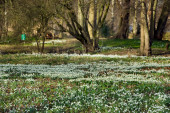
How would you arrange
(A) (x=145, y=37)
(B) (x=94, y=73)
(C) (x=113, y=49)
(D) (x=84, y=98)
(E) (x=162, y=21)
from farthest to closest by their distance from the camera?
(E) (x=162, y=21)
(C) (x=113, y=49)
(A) (x=145, y=37)
(B) (x=94, y=73)
(D) (x=84, y=98)

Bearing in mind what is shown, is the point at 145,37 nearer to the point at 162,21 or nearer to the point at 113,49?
the point at 113,49

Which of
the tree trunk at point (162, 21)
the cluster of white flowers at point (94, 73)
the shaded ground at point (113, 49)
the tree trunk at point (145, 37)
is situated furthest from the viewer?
the tree trunk at point (162, 21)

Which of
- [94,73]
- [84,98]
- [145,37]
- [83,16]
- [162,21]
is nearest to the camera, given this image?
[84,98]

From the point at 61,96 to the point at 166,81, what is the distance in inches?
199

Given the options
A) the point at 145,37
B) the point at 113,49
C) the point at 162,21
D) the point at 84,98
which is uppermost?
the point at 162,21

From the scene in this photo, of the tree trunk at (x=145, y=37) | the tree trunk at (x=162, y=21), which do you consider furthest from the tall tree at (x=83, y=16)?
the tree trunk at (x=162, y=21)

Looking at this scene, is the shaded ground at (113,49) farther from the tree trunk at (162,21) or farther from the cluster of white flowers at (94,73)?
the cluster of white flowers at (94,73)

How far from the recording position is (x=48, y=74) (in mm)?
13906

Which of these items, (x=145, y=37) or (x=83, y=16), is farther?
(x=83, y=16)

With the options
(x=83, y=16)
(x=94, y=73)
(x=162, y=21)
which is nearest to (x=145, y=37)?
(x=83, y=16)

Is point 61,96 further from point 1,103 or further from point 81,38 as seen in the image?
point 81,38

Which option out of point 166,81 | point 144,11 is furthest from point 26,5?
point 166,81

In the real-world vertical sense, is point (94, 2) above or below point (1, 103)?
above

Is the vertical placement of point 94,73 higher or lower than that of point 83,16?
lower
